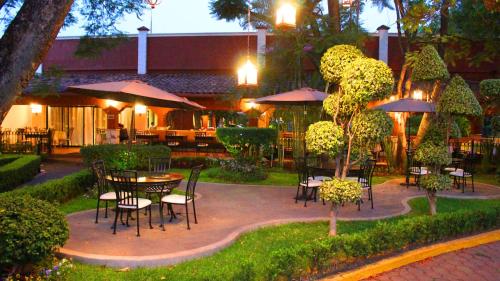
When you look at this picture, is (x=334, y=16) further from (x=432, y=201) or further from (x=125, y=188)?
(x=125, y=188)

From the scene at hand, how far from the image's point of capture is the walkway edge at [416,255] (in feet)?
18.3

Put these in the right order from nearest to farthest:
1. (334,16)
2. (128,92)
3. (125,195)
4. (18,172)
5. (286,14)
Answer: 1. (125,195)
2. (286,14)
3. (128,92)
4. (18,172)
5. (334,16)

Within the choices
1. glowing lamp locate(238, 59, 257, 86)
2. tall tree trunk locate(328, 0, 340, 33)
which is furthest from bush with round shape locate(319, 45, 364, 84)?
tall tree trunk locate(328, 0, 340, 33)

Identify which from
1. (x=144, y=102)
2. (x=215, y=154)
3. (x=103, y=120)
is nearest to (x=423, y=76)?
(x=144, y=102)

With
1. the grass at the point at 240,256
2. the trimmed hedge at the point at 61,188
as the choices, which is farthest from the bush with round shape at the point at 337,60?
the trimmed hedge at the point at 61,188

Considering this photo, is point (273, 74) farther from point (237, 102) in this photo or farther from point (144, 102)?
point (144, 102)

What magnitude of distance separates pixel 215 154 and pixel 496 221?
34.5ft

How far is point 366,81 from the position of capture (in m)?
6.05

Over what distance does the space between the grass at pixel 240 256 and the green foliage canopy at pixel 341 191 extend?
2.25ft

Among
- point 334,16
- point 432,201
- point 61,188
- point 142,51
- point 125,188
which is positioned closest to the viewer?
point 125,188

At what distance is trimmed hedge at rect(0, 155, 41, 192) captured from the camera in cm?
1048

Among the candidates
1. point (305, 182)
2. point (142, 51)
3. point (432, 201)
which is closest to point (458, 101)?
point (432, 201)

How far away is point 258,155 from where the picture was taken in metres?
14.6

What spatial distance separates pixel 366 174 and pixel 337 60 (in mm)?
3135
